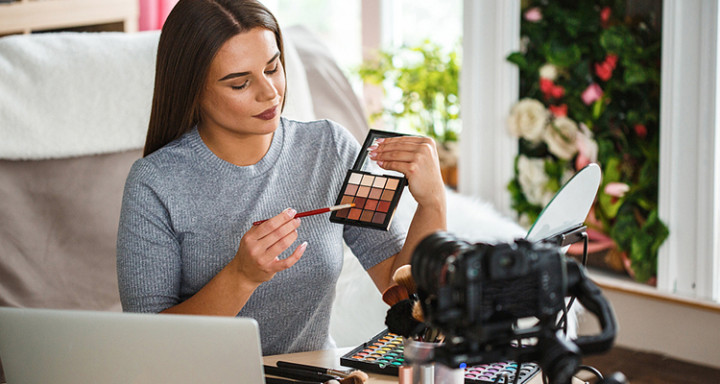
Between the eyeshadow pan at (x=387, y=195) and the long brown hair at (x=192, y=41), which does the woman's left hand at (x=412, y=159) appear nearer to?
the eyeshadow pan at (x=387, y=195)

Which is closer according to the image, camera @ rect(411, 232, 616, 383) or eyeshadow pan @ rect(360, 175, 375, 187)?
camera @ rect(411, 232, 616, 383)

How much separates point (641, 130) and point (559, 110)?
0.30 m

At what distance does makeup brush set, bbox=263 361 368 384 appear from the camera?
33.7 inches

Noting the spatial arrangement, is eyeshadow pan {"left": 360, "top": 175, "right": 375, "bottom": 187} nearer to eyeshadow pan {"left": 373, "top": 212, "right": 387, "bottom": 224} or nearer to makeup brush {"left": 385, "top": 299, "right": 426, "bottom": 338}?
eyeshadow pan {"left": 373, "top": 212, "right": 387, "bottom": 224}

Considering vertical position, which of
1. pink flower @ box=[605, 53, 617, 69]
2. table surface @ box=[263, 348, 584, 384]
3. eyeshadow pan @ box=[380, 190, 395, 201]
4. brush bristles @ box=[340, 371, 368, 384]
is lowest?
table surface @ box=[263, 348, 584, 384]

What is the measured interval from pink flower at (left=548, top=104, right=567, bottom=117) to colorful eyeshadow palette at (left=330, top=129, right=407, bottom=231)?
4.49 ft

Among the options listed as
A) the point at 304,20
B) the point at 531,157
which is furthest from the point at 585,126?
the point at 304,20

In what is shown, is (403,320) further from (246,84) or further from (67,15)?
(67,15)

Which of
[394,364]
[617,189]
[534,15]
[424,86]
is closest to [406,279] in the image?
[394,364]

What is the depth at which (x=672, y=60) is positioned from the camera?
6.38ft

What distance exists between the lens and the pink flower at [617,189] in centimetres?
212

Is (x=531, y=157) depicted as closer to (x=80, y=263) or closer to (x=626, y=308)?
(x=626, y=308)

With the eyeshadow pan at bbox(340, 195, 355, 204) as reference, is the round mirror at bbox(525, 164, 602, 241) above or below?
above

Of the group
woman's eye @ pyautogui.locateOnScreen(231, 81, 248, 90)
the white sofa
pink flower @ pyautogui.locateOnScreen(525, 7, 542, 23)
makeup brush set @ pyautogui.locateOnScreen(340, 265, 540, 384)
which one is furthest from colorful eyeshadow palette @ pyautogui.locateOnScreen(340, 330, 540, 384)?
pink flower @ pyautogui.locateOnScreen(525, 7, 542, 23)
